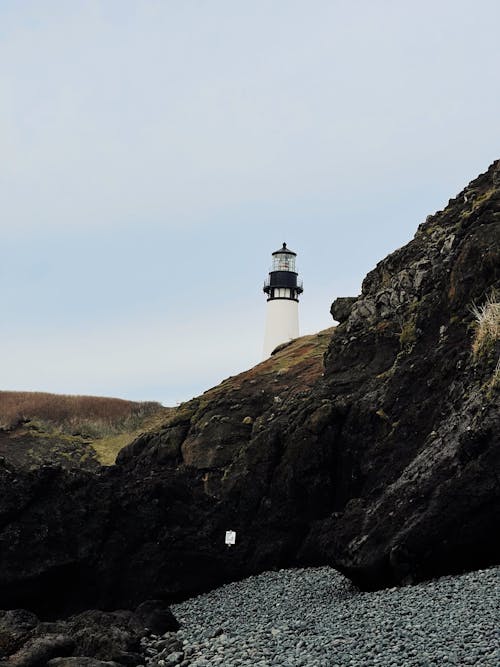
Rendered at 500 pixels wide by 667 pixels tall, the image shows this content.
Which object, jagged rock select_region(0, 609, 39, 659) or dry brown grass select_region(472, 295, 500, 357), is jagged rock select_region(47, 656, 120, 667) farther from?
dry brown grass select_region(472, 295, 500, 357)

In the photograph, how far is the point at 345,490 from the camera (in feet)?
76.7

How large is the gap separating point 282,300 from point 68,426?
68.1 ft

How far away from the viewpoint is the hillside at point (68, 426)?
51688 mm

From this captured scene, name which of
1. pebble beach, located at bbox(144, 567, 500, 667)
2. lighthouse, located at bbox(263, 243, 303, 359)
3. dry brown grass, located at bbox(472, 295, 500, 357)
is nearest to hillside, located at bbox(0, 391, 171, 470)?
lighthouse, located at bbox(263, 243, 303, 359)

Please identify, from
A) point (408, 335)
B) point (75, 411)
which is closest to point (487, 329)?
point (408, 335)

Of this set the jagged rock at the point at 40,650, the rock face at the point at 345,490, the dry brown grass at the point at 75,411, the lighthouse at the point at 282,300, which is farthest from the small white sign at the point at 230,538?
the lighthouse at the point at 282,300

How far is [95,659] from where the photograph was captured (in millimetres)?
14977

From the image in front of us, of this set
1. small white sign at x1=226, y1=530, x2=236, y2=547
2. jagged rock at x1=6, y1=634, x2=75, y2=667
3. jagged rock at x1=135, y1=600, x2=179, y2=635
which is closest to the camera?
jagged rock at x1=6, y1=634, x2=75, y2=667

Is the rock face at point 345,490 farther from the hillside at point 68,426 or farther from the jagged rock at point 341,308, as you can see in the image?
the hillside at point 68,426

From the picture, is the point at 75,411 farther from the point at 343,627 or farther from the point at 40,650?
the point at 343,627

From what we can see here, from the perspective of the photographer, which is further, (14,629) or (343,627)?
(14,629)

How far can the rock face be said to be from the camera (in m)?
17.5

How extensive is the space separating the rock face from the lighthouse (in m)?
40.2

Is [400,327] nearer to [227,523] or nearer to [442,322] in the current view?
[442,322]
